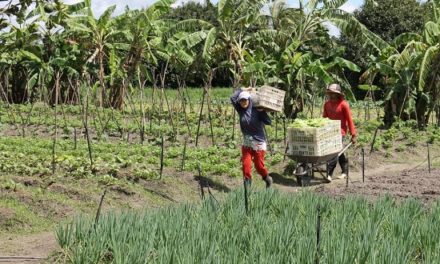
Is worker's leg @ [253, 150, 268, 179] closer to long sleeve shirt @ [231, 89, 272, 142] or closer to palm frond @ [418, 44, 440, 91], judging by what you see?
long sleeve shirt @ [231, 89, 272, 142]

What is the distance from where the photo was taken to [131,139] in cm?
1378

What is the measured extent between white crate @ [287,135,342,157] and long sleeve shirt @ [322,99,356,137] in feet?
1.89

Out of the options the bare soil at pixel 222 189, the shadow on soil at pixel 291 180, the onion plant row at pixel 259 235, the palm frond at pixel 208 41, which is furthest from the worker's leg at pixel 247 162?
the palm frond at pixel 208 41

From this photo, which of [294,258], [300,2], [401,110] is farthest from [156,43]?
[294,258]

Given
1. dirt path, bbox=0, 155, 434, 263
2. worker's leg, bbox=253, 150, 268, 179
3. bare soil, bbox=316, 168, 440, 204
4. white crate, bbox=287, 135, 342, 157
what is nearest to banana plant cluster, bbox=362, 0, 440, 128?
dirt path, bbox=0, 155, 434, 263

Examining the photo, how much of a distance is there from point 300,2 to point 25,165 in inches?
370

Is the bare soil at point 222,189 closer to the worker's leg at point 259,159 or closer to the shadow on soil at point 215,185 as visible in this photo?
the shadow on soil at point 215,185

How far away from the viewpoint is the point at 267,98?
8.45 meters

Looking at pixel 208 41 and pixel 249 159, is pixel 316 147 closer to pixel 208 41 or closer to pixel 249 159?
pixel 249 159

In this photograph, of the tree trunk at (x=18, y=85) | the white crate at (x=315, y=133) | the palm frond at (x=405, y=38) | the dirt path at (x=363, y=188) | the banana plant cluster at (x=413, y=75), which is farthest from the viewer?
the tree trunk at (x=18, y=85)

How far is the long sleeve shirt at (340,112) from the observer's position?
9680 mm

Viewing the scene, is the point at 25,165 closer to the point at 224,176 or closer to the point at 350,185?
the point at 224,176

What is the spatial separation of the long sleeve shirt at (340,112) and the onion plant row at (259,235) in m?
3.67

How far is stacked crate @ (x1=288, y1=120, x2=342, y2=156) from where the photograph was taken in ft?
28.8
